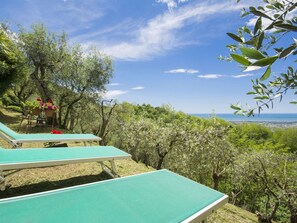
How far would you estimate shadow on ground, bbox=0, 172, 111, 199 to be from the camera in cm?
436

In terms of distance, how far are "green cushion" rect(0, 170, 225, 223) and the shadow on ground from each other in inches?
78.8

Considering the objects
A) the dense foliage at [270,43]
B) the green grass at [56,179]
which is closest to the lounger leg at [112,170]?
the green grass at [56,179]

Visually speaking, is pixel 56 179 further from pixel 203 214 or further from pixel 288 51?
pixel 288 51

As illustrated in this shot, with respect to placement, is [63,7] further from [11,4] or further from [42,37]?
[42,37]

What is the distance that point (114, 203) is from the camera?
2.79m

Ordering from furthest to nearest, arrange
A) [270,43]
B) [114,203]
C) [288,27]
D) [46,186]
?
[46,186], [114,203], [270,43], [288,27]

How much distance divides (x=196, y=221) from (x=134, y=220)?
0.86m

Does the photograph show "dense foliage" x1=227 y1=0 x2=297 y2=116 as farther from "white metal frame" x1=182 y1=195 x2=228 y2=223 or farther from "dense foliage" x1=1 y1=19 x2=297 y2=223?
"dense foliage" x1=1 y1=19 x2=297 y2=223

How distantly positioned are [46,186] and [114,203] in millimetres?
2971

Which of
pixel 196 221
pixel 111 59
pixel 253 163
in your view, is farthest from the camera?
pixel 111 59

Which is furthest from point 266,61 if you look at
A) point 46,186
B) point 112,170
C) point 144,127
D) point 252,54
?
point 144,127

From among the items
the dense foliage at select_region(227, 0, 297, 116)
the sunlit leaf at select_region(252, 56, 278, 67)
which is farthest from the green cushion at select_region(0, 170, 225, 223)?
the sunlit leaf at select_region(252, 56, 278, 67)

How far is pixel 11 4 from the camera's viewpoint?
10906mm

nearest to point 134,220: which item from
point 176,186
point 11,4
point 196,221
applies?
point 196,221
